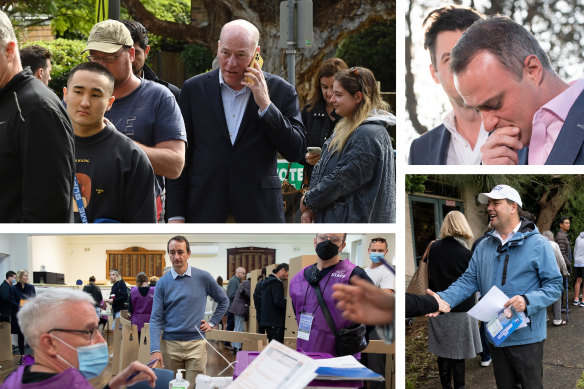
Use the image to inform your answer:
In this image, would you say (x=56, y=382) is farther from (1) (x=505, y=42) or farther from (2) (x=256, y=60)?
(1) (x=505, y=42)

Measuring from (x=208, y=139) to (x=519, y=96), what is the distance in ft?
4.15

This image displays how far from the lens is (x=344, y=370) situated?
2.97 m

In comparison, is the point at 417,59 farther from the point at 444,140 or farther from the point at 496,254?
the point at 496,254

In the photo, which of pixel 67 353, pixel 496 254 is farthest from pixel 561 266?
pixel 67 353

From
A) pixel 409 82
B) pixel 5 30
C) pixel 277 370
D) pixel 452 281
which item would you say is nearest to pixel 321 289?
pixel 277 370

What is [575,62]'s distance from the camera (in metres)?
3.26

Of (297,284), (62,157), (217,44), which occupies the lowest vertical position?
(297,284)

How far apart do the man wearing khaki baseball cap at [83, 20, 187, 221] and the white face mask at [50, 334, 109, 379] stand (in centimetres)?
72

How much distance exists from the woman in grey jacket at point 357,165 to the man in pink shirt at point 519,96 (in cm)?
40

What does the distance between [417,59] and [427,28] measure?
13 cm

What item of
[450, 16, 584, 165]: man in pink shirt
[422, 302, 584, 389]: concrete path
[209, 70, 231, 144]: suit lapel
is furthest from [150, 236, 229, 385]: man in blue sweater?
[450, 16, 584, 165]: man in pink shirt

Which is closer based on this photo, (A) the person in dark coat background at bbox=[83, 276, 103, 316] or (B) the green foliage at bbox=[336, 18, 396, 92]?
(A) the person in dark coat background at bbox=[83, 276, 103, 316]

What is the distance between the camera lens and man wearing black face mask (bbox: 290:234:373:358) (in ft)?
10.4

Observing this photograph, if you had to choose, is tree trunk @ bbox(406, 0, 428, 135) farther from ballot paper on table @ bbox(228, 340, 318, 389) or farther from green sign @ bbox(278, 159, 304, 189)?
ballot paper on table @ bbox(228, 340, 318, 389)
